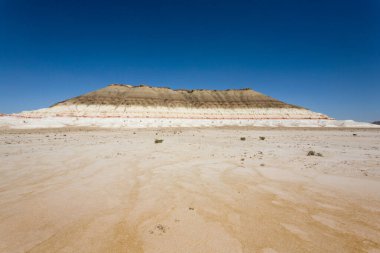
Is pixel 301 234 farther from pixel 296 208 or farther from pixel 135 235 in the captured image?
pixel 135 235

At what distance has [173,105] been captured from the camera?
91.1 metres

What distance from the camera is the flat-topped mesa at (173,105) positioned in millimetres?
79375

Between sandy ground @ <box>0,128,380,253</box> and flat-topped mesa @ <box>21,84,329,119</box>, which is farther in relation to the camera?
flat-topped mesa @ <box>21,84,329,119</box>

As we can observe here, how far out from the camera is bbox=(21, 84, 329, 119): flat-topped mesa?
260 ft

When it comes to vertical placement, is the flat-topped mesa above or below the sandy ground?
above

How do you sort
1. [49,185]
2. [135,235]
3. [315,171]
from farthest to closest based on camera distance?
1. [315,171]
2. [49,185]
3. [135,235]

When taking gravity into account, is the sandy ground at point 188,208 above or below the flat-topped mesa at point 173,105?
below

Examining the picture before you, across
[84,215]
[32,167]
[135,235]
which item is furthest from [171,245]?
[32,167]

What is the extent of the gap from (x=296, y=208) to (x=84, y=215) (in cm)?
422

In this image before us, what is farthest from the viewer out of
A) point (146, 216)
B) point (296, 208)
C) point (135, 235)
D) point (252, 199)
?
point (252, 199)

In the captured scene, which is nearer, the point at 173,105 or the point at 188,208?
the point at 188,208

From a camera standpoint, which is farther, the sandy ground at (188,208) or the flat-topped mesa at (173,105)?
the flat-topped mesa at (173,105)

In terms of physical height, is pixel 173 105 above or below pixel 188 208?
above

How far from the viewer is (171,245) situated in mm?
3373
